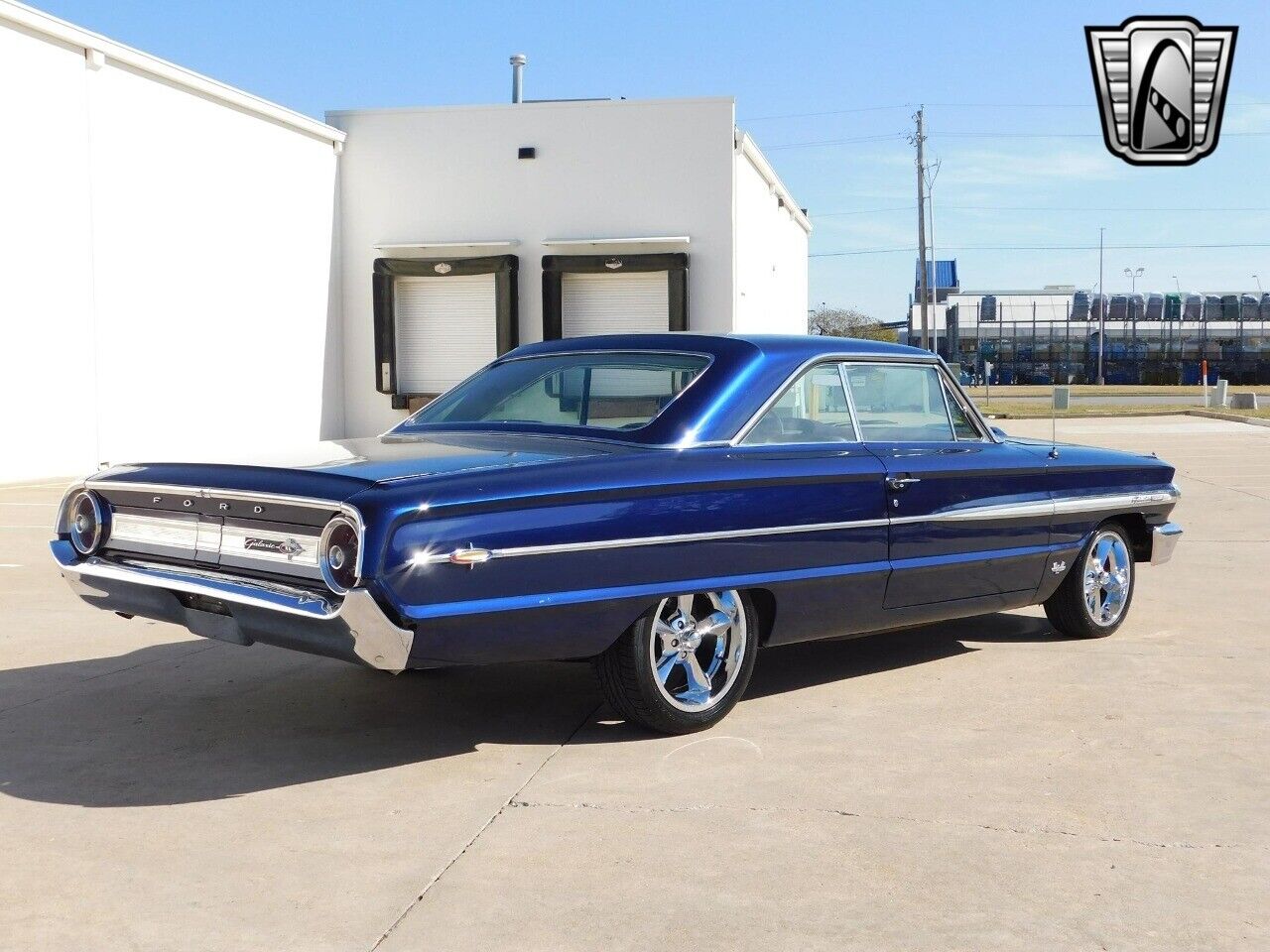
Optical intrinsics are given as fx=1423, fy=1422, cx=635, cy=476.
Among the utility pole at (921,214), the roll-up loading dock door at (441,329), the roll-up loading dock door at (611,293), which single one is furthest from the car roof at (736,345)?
the utility pole at (921,214)

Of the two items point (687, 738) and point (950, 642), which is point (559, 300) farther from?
point (687, 738)

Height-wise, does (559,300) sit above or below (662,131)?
below

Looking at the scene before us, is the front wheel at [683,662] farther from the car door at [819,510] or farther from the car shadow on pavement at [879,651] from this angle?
the car shadow on pavement at [879,651]

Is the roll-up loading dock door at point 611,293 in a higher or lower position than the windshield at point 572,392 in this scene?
higher

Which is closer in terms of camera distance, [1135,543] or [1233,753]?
[1233,753]

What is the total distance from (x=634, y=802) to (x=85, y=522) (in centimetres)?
224

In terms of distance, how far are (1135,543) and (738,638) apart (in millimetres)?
2854

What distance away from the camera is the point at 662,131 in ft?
68.0

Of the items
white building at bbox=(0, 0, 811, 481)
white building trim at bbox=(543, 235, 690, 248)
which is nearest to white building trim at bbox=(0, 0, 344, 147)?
white building at bbox=(0, 0, 811, 481)

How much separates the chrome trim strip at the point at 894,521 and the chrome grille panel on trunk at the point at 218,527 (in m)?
0.43

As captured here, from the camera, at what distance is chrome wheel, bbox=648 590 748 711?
4.65 m

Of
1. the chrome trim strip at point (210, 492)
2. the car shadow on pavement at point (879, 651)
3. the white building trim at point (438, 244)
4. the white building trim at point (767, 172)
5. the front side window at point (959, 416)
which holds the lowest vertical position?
the car shadow on pavement at point (879, 651)

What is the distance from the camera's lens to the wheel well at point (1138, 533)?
6.75 m

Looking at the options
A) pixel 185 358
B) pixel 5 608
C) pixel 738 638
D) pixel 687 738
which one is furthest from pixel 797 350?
pixel 185 358
